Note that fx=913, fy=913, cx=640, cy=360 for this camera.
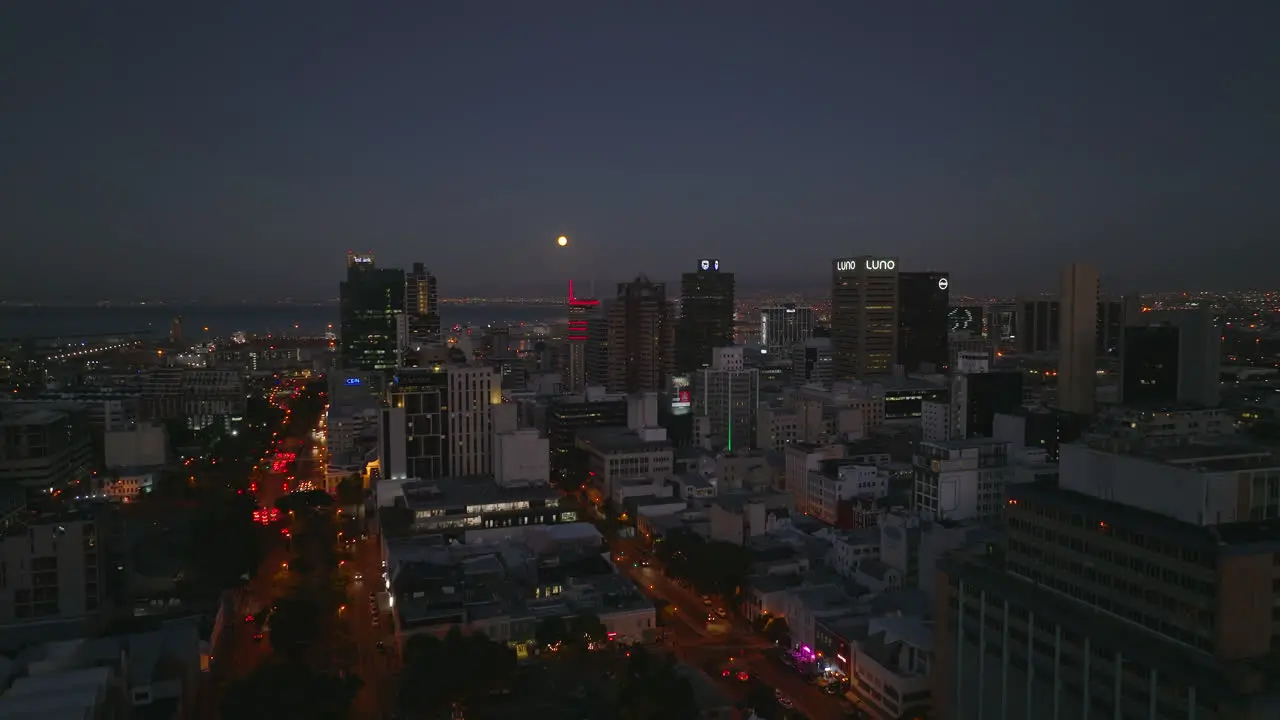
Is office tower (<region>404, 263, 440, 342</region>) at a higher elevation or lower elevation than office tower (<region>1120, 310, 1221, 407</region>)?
higher

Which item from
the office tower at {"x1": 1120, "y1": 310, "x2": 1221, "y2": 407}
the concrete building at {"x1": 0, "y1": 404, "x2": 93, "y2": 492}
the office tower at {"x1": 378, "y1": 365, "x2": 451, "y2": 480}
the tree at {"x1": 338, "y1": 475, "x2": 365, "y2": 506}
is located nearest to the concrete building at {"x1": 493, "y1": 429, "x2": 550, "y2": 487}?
the office tower at {"x1": 378, "y1": 365, "x2": 451, "y2": 480}

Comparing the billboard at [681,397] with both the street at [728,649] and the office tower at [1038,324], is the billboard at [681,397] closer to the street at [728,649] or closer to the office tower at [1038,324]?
the street at [728,649]

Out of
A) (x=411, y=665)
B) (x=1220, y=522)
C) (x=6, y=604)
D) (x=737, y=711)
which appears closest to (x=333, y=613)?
(x=411, y=665)

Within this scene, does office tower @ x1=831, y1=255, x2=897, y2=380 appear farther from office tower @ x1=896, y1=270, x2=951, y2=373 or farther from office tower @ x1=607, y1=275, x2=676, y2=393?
office tower @ x1=607, y1=275, x2=676, y2=393

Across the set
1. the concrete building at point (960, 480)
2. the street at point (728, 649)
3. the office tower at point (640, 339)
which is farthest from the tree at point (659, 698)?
the office tower at point (640, 339)

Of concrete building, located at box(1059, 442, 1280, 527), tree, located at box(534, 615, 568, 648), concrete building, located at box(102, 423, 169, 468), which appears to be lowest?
tree, located at box(534, 615, 568, 648)

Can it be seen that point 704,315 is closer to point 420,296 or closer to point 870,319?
point 870,319

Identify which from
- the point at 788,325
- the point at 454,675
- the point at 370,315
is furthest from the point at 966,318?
the point at 454,675
